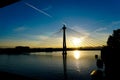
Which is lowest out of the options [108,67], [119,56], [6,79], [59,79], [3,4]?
[59,79]

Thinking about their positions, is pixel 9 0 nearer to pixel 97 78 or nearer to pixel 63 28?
pixel 97 78

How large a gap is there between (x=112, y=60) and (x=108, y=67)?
311 mm

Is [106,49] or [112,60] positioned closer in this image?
[112,60]

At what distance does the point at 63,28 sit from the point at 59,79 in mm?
35820

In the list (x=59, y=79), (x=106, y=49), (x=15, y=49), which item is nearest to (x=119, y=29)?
(x=59, y=79)

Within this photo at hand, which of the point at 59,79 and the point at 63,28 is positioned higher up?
the point at 63,28

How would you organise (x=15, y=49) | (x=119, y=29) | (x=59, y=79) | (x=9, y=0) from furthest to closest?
(x=15, y=49)
(x=119, y=29)
(x=59, y=79)
(x=9, y=0)

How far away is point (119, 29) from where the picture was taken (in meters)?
49.6

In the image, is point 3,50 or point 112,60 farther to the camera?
point 3,50

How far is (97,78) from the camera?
5547 mm

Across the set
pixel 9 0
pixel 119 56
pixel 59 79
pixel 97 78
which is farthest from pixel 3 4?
pixel 59 79

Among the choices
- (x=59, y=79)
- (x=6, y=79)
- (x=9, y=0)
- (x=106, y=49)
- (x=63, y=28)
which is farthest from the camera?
(x=63, y=28)

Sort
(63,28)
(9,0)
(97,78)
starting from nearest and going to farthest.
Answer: (9,0) → (97,78) → (63,28)

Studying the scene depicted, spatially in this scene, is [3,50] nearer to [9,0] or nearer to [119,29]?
[119,29]
